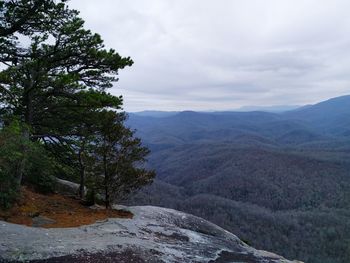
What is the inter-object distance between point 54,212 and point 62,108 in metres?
4.53

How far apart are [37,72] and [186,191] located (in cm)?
18252

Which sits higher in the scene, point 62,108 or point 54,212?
point 62,108

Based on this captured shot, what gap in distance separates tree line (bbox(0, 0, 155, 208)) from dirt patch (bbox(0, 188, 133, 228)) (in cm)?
60

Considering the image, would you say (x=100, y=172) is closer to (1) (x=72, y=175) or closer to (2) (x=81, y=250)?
(1) (x=72, y=175)

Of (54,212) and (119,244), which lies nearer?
(119,244)

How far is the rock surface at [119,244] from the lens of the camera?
870cm

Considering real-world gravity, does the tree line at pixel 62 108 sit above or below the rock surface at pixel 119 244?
above

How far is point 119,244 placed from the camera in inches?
395

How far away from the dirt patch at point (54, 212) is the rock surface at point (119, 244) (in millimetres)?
826

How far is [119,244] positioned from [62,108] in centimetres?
764

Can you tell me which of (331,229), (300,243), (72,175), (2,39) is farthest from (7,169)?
(331,229)

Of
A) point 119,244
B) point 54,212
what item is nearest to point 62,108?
point 54,212

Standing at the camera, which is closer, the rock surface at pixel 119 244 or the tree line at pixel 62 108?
the rock surface at pixel 119 244

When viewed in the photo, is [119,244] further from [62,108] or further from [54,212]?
[62,108]
